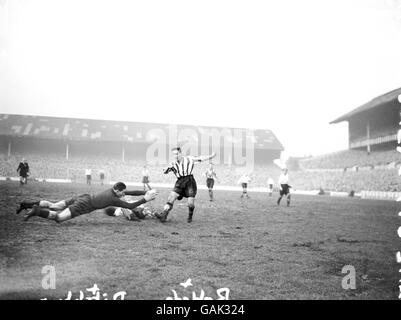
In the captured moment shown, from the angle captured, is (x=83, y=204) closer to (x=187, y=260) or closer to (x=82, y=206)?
(x=82, y=206)

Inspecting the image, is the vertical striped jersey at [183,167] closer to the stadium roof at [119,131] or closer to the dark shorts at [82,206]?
the dark shorts at [82,206]

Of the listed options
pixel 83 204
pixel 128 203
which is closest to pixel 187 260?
pixel 128 203

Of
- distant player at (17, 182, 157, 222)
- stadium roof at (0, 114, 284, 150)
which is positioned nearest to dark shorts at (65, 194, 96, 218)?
distant player at (17, 182, 157, 222)

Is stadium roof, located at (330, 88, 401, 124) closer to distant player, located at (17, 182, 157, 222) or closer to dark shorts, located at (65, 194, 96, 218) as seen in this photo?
distant player, located at (17, 182, 157, 222)

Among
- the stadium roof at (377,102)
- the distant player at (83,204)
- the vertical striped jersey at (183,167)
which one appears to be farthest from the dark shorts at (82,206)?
the stadium roof at (377,102)

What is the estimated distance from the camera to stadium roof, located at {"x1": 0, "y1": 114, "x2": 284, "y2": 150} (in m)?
45.6

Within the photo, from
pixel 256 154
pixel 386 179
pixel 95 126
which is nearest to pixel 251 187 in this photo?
pixel 256 154

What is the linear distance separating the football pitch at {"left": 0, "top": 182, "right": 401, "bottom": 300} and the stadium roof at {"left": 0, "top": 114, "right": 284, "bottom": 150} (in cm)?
4063

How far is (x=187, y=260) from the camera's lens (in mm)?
5328

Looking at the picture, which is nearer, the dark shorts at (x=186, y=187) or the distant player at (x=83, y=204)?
the distant player at (x=83, y=204)

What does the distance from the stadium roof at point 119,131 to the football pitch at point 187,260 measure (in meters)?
40.6

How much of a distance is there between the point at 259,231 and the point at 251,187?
125 ft

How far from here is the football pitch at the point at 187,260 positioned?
425cm

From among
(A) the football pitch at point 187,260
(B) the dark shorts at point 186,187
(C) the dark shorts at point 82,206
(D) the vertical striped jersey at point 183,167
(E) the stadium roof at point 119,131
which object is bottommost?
(A) the football pitch at point 187,260
